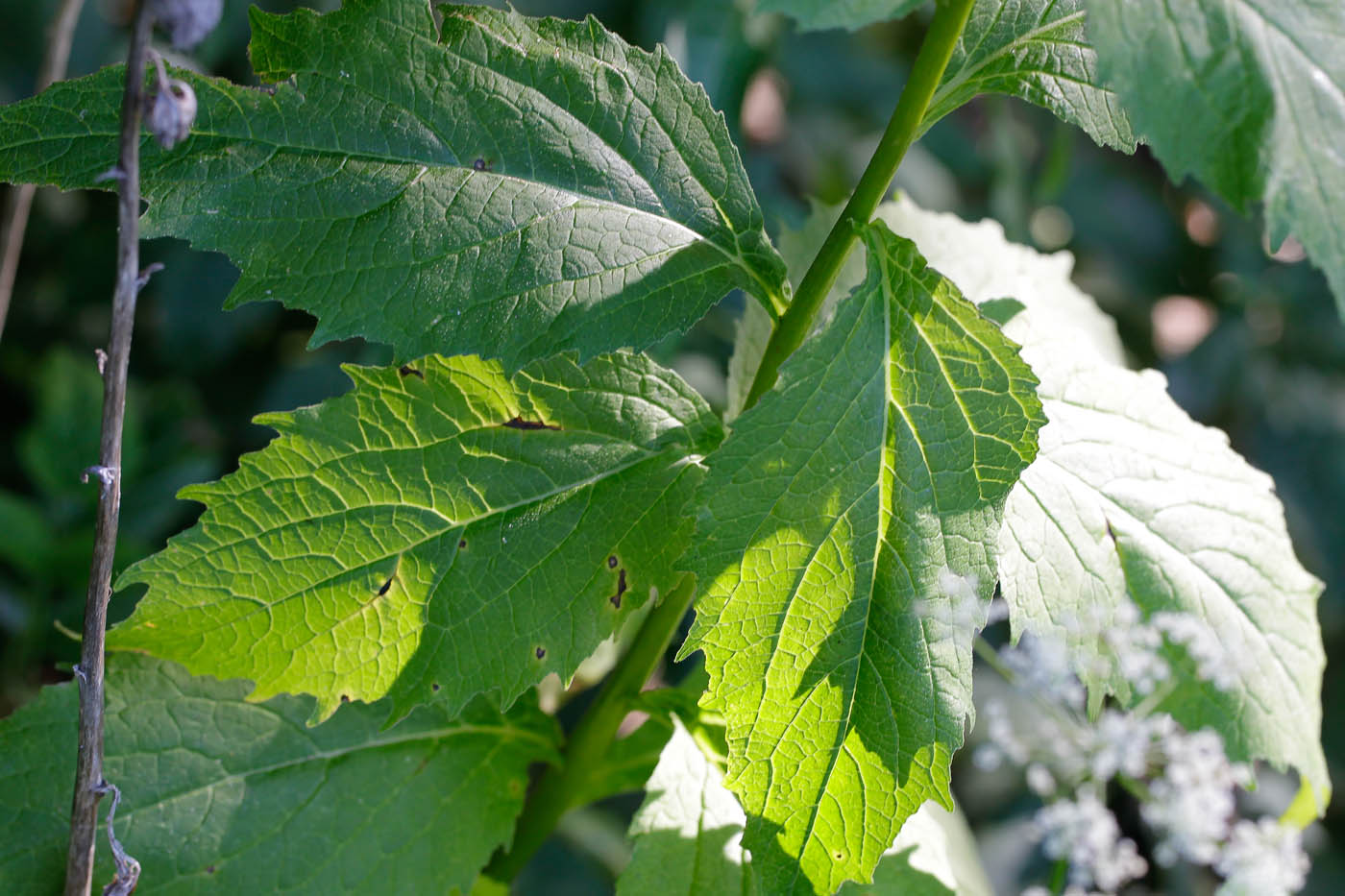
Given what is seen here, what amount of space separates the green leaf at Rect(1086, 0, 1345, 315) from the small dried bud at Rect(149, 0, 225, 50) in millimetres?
385

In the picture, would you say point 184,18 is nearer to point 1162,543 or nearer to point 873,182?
point 873,182

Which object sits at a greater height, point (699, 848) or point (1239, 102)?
point (1239, 102)

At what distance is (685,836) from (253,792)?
29cm

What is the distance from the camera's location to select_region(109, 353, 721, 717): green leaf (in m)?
0.65

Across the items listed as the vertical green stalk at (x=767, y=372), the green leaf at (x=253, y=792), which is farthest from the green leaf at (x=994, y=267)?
the green leaf at (x=253, y=792)

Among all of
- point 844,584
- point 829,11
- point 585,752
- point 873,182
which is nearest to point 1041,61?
point 873,182

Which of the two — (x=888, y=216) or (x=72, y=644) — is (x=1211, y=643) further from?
(x=72, y=644)

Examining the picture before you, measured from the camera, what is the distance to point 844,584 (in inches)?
24.0

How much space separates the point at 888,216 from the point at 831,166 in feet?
3.29

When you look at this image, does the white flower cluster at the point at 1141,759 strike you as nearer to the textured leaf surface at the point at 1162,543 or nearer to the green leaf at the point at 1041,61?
the textured leaf surface at the point at 1162,543

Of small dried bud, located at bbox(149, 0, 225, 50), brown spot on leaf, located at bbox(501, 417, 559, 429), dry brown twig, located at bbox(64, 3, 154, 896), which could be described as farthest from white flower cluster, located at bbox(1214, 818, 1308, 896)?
small dried bud, located at bbox(149, 0, 225, 50)

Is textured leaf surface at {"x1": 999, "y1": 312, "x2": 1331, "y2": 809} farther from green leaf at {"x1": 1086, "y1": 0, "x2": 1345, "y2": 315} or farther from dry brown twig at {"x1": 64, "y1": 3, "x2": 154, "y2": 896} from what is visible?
dry brown twig at {"x1": 64, "y1": 3, "x2": 154, "y2": 896}

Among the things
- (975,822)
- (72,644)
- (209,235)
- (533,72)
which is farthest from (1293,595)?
(72,644)

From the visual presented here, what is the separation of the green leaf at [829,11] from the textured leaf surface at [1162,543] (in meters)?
0.32
